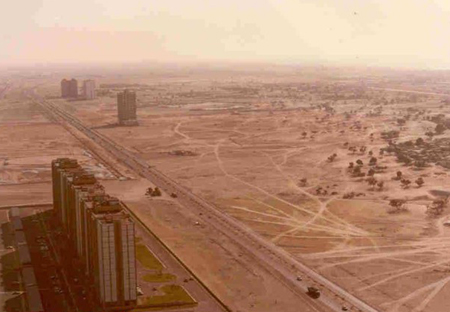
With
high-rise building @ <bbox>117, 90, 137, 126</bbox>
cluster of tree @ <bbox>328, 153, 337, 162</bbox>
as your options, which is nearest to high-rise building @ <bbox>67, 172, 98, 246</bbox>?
cluster of tree @ <bbox>328, 153, 337, 162</bbox>

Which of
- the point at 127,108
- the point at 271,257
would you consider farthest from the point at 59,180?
the point at 127,108

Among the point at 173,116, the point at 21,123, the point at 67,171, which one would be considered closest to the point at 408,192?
the point at 67,171

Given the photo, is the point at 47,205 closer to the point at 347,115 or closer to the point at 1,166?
the point at 1,166

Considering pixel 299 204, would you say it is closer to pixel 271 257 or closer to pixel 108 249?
pixel 271 257

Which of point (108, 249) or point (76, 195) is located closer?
point (108, 249)

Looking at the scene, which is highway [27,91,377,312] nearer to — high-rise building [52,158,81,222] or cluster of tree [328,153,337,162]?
high-rise building [52,158,81,222]

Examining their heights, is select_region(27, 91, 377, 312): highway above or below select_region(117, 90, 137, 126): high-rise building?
below

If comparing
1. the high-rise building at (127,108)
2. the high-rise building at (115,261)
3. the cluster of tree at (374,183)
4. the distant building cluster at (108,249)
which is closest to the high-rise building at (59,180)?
the distant building cluster at (108,249)

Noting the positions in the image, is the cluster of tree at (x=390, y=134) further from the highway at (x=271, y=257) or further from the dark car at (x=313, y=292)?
the dark car at (x=313, y=292)
